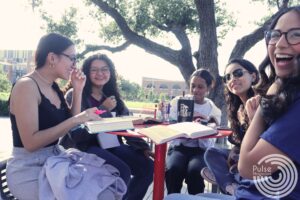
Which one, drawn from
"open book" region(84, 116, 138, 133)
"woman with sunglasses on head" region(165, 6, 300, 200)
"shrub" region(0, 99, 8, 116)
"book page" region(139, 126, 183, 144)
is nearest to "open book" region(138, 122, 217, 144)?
"book page" region(139, 126, 183, 144)

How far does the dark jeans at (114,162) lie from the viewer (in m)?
2.86

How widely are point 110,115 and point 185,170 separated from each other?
2.95ft

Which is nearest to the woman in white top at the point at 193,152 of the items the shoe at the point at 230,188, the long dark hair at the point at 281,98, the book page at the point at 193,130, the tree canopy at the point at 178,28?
the shoe at the point at 230,188

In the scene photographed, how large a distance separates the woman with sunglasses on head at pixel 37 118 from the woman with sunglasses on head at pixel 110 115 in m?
0.68

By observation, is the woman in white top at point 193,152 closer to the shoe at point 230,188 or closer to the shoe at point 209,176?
the shoe at point 209,176

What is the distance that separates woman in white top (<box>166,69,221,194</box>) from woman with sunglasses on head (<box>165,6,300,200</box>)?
1.94 meters

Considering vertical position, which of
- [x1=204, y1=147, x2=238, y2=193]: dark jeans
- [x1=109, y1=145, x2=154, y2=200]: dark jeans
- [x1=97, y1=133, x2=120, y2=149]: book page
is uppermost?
[x1=97, y1=133, x2=120, y2=149]: book page

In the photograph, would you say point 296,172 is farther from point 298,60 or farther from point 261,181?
point 298,60

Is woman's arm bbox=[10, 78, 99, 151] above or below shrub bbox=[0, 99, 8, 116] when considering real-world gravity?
above

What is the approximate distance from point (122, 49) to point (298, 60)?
10.3 meters

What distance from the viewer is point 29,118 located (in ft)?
6.85

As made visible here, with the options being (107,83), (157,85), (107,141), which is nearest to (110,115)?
(107,141)

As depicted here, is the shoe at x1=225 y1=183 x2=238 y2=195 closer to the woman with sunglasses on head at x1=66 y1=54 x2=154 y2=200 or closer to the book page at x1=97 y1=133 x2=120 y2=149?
the woman with sunglasses on head at x1=66 y1=54 x2=154 y2=200

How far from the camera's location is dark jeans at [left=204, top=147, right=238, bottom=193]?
2.59m
